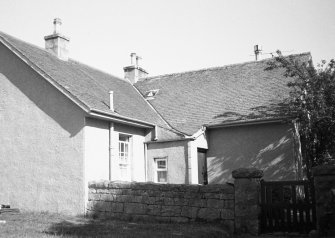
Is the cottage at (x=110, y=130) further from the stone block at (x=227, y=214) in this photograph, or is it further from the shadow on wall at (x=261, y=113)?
the stone block at (x=227, y=214)

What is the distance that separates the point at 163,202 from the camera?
36.0ft

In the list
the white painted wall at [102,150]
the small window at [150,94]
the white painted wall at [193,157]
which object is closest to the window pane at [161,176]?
the white painted wall at [102,150]

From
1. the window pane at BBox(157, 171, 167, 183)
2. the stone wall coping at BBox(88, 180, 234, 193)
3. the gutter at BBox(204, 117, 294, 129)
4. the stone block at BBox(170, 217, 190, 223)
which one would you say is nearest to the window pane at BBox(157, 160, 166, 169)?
the window pane at BBox(157, 171, 167, 183)

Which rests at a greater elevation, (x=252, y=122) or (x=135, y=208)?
(x=252, y=122)

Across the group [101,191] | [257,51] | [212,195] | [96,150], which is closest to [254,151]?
A: [212,195]

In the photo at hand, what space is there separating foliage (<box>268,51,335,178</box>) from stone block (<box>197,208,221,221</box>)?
601cm

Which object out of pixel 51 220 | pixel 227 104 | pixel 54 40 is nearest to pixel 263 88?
pixel 227 104

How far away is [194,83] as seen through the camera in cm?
2030

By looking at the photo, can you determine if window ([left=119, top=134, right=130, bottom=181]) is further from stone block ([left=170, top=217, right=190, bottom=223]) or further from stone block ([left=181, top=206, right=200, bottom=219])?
stone block ([left=181, top=206, right=200, bottom=219])

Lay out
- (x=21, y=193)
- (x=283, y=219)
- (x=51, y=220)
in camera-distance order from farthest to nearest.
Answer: (x=21, y=193), (x=51, y=220), (x=283, y=219)

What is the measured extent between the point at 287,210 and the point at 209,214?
2049mm

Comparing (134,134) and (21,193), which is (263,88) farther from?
(21,193)

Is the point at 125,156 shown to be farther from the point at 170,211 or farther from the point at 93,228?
the point at 93,228

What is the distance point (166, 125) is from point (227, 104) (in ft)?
9.97
